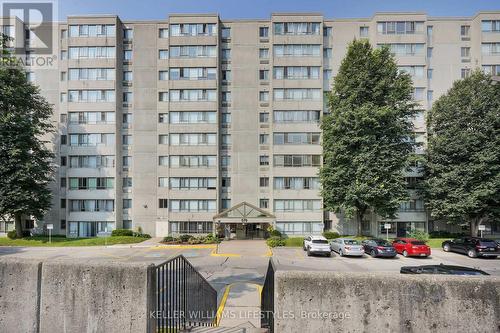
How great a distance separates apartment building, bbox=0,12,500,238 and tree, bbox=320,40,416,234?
518 centimetres

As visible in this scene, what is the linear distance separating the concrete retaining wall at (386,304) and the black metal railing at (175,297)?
→ 5.64ft

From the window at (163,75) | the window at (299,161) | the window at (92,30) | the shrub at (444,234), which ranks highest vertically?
the window at (92,30)

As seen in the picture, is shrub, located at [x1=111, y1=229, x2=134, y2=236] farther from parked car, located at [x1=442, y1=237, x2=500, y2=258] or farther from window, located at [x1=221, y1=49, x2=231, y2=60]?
parked car, located at [x1=442, y1=237, x2=500, y2=258]

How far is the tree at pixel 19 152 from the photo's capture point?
30.5 m

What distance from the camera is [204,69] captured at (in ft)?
126

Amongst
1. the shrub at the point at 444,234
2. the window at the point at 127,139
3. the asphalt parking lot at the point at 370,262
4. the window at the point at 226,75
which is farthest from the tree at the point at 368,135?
the window at the point at 127,139

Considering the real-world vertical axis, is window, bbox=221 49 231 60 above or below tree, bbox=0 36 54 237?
above

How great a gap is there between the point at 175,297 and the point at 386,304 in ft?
10.9

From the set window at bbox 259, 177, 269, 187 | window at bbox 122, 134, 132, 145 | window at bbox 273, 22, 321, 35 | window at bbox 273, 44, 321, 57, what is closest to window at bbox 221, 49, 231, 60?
window at bbox 273, 44, 321, 57

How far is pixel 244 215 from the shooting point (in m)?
35.5

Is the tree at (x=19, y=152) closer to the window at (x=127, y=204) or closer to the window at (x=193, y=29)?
the window at (x=127, y=204)

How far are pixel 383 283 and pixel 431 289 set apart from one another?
1.86 feet

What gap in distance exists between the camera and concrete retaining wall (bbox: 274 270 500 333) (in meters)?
3.18

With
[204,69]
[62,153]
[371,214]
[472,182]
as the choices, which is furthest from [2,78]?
[472,182]
